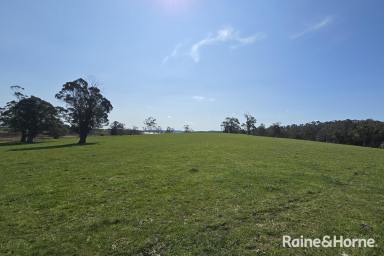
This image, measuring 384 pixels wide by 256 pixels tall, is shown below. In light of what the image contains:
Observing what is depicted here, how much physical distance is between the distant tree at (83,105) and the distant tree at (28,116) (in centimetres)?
2683

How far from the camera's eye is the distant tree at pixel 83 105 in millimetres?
63125

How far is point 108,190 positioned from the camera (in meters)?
16.3

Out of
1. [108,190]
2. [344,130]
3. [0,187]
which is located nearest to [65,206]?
A: [108,190]

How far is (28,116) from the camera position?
84.8 m

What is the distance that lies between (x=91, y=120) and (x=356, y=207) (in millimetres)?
62250

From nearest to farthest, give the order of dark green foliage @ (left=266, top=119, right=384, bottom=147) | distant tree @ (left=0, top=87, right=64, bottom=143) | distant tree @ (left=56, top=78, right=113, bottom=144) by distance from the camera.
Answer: distant tree @ (left=56, top=78, right=113, bottom=144), distant tree @ (left=0, top=87, right=64, bottom=143), dark green foliage @ (left=266, top=119, right=384, bottom=147)

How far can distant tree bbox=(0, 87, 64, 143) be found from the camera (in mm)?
84188

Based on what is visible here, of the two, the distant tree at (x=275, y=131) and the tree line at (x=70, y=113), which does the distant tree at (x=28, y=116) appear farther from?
the distant tree at (x=275, y=131)

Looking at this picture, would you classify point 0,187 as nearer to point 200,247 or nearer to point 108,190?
point 108,190

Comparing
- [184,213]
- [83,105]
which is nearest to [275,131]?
[83,105]

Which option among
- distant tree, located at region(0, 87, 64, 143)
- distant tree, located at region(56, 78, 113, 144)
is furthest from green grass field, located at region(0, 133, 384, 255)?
distant tree, located at region(0, 87, 64, 143)

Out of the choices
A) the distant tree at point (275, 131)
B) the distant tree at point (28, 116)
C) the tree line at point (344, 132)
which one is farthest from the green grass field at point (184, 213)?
the distant tree at point (275, 131)

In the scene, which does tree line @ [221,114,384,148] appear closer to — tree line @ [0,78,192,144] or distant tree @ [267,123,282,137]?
distant tree @ [267,123,282,137]

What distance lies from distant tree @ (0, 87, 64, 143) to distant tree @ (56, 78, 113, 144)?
88.0 feet
